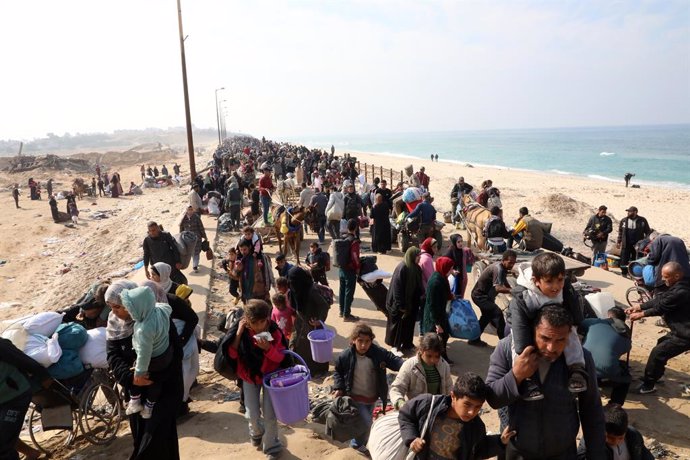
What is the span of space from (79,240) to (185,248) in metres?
12.9

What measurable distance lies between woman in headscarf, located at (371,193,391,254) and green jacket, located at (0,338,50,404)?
8108mm

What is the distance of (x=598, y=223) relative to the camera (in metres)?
10.2

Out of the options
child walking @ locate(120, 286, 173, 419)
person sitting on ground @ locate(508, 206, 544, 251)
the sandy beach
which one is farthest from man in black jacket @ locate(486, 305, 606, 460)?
person sitting on ground @ locate(508, 206, 544, 251)

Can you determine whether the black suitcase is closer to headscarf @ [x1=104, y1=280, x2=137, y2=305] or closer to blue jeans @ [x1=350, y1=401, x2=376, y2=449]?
blue jeans @ [x1=350, y1=401, x2=376, y2=449]

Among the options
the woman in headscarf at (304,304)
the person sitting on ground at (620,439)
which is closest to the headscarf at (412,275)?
the woman in headscarf at (304,304)

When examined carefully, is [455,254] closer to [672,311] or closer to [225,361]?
[672,311]

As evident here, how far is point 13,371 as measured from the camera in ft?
11.4

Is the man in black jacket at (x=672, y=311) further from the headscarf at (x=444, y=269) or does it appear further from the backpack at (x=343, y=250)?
the backpack at (x=343, y=250)

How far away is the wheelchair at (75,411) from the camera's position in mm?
4055

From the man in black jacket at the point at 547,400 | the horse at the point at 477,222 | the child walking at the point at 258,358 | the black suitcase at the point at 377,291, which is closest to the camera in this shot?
the man in black jacket at the point at 547,400

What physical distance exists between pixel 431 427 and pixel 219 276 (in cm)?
801

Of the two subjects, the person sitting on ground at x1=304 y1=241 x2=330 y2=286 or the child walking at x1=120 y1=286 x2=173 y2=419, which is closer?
the child walking at x1=120 y1=286 x2=173 y2=419

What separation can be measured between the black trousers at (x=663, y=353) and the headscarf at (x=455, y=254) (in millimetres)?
2452

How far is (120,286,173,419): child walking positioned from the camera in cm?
302
